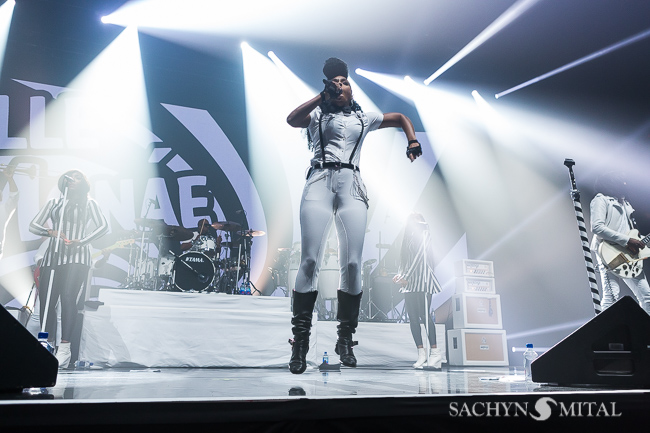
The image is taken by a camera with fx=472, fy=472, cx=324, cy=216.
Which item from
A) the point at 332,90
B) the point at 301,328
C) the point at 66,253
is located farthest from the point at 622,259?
the point at 66,253

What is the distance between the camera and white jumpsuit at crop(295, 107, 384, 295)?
8.70 ft

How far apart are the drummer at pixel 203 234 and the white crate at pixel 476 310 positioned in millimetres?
3353

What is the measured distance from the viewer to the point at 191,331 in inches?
189

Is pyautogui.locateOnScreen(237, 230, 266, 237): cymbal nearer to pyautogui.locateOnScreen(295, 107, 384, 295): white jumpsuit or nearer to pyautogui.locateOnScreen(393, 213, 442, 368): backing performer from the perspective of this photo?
pyautogui.locateOnScreen(393, 213, 442, 368): backing performer

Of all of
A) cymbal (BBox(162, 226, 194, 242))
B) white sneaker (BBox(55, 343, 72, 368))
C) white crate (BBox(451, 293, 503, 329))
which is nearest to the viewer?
white sneaker (BBox(55, 343, 72, 368))

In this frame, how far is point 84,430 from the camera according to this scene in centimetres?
126

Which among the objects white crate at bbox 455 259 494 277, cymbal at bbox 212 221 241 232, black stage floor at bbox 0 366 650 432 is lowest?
black stage floor at bbox 0 366 650 432

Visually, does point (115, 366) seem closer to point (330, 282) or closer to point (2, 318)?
point (330, 282)

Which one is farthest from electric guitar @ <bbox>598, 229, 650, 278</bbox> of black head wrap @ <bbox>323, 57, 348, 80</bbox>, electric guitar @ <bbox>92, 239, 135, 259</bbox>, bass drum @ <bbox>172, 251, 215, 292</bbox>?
electric guitar @ <bbox>92, 239, 135, 259</bbox>

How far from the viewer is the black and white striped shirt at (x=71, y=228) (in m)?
4.35

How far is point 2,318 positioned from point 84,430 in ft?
1.42

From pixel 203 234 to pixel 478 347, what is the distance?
3.97 meters

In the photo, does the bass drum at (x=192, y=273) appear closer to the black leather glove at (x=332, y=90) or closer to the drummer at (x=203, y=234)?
the drummer at (x=203, y=234)

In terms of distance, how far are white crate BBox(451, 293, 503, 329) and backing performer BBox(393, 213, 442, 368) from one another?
1248mm
